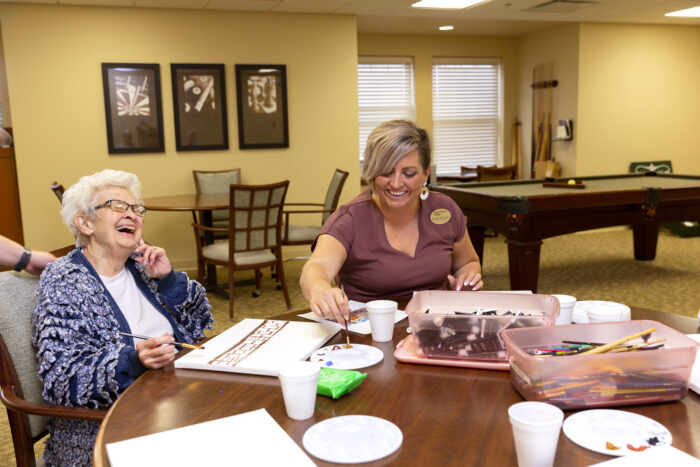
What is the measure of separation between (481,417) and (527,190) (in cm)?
423

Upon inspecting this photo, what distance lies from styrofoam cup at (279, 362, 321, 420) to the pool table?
3.36m

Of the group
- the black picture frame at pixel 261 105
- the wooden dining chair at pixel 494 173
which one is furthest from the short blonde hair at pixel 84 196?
the wooden dining chair at pixel 494 173

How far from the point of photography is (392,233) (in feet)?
7.07

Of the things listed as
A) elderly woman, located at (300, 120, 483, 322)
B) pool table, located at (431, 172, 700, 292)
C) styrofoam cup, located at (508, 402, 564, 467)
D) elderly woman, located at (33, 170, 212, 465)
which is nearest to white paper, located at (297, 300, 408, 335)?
elderly woman, located at (300, 120, 483, 322)

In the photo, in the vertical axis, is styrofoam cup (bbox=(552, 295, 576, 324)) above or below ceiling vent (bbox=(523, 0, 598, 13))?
below

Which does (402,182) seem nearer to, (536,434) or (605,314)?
(605,314)

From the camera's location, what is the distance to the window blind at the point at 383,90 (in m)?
8.09

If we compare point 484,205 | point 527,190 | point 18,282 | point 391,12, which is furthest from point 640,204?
point 18,282

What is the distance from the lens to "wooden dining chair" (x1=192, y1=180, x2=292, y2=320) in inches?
167

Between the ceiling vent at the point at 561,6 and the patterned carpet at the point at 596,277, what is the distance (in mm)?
2640

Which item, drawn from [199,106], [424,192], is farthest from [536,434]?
[199,106]

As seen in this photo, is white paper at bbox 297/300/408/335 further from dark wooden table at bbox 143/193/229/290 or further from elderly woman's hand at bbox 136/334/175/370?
dark wooden table at bbox 143/193/229/290

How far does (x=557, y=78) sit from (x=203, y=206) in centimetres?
531

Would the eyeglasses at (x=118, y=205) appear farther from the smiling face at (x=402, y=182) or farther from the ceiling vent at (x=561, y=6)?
the ceiling vent at (x=561, y=6)
